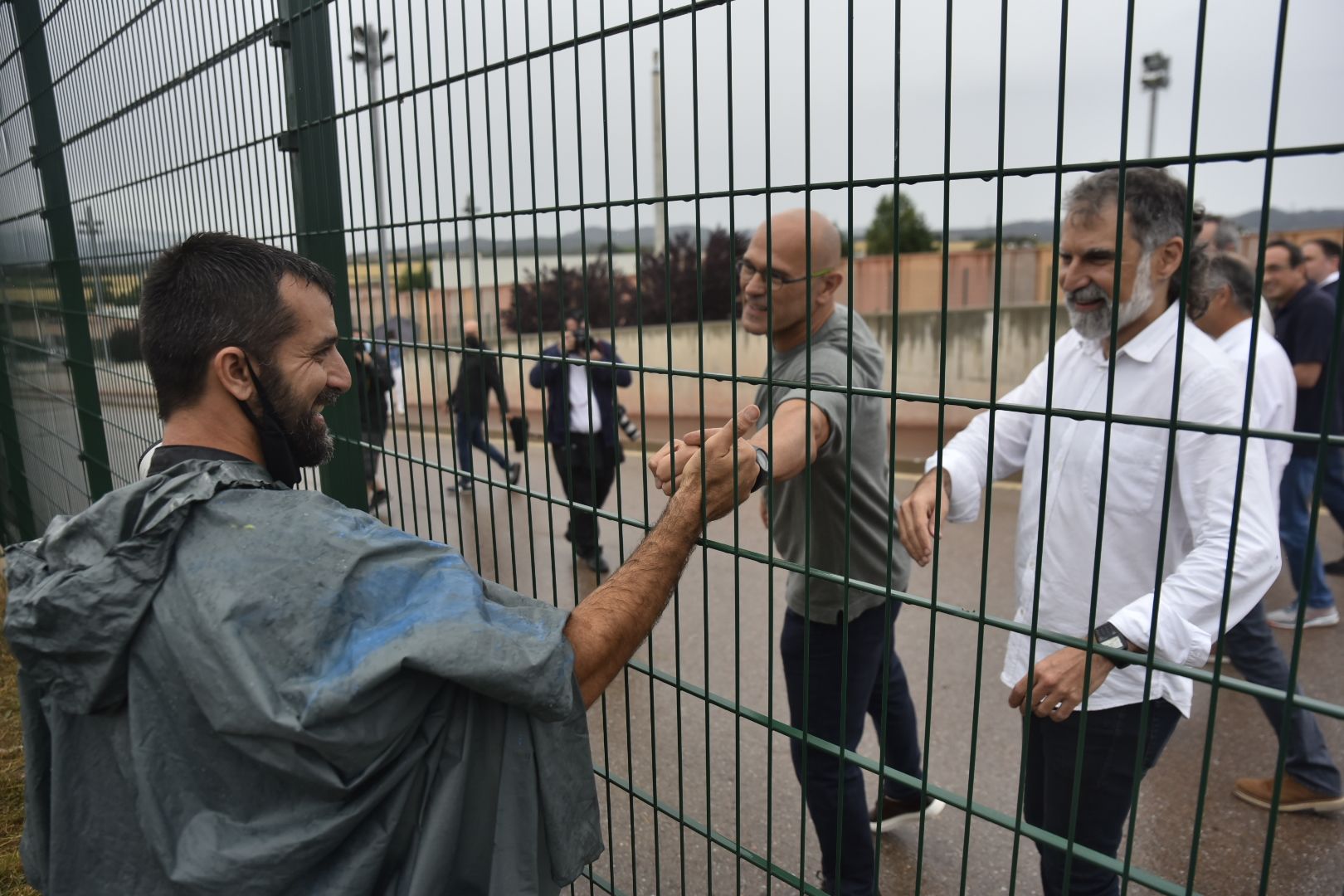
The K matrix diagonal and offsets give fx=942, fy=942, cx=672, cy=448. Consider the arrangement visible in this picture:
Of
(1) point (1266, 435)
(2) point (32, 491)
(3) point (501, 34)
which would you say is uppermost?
(3) point (501, 34)

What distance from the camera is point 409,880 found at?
4.20 feet

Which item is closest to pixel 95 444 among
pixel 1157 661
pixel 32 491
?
pixel 32 491

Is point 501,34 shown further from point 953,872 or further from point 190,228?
point 953,872

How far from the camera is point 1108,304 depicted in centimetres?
183

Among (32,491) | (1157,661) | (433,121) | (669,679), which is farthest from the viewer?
(32,491)

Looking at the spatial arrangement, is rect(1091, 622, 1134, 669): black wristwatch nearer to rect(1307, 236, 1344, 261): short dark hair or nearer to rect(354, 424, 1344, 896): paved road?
rect(354, 424, 1344, 896): paved road

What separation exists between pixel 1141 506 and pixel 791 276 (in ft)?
2.92

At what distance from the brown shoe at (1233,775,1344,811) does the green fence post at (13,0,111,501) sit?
496cm

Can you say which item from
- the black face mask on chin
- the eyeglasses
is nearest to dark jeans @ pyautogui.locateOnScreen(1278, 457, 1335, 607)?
the eyeglasses

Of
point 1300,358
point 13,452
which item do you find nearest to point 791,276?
point 1300,358

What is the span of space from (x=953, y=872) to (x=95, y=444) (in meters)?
4.49

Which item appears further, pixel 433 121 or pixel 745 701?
pixel 745 701

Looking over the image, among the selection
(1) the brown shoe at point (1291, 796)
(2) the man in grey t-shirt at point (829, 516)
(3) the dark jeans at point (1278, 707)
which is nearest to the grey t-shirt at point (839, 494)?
(2) the man in grey t-shirt at point (829, 516)

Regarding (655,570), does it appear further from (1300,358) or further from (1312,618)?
(1300,358)
